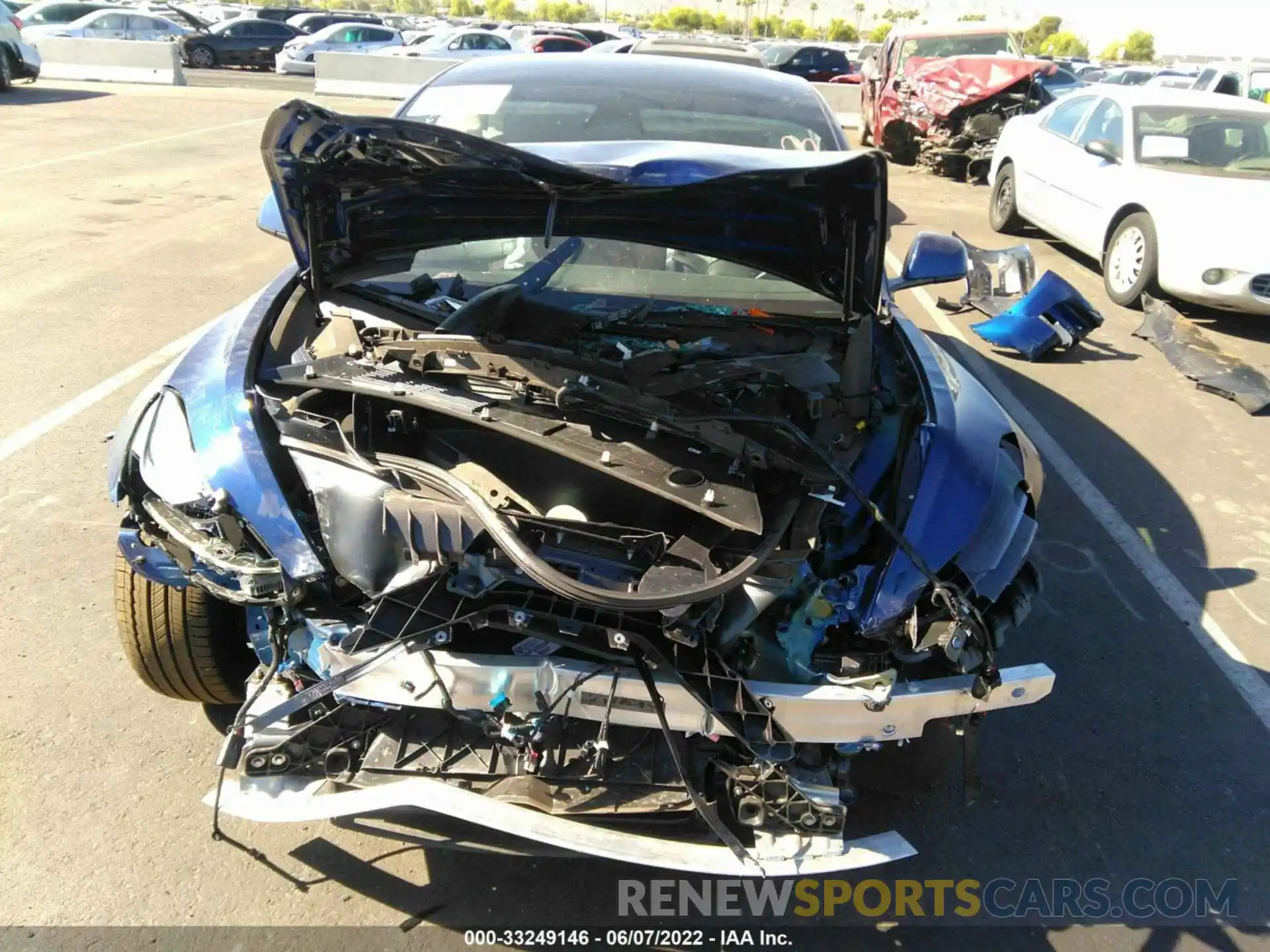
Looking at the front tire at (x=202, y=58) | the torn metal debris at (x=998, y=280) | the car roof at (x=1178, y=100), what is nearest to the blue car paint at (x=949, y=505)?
the torn metal debris at (x=998, y=280)

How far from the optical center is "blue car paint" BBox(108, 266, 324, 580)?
207 cm

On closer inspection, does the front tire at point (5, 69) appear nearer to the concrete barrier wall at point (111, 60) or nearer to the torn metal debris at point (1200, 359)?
the concrete barrier wall at point (111, 60)

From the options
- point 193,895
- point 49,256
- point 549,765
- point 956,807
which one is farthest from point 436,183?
point 49,256

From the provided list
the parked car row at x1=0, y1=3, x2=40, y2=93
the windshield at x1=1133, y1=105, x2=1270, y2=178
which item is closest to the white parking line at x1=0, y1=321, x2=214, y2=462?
the windshield at x1=1133, y1=105, x2=1270, y2=178

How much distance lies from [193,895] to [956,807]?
2127mm

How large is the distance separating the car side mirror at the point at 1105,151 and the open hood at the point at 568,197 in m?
6.21

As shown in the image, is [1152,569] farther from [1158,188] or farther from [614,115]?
[1158,188]

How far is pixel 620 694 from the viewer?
77.5 inches

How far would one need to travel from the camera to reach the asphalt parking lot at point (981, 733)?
89.3 inches

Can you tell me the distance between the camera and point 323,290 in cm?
274

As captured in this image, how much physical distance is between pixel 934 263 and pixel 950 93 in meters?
10.5

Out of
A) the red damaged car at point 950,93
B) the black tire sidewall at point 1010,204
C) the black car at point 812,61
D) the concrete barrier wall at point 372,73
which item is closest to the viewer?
the black tire sidewall at point 1010,204

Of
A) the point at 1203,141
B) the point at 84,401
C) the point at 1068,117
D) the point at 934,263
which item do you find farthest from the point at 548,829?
the point at 1068,117

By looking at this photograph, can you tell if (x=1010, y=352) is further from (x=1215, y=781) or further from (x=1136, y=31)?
(x=1136, y=31)
